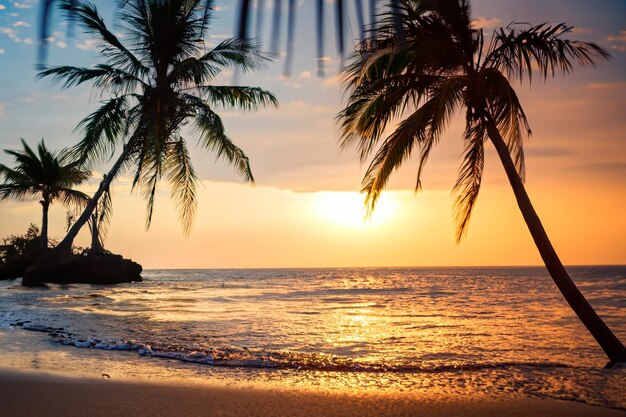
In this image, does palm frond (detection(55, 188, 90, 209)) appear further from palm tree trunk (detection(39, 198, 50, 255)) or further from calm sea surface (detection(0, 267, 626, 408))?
calm sea surface (detection(0, 267, 626, 408))

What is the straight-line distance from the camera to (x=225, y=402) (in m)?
4.37

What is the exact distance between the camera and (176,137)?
1931 centimetres

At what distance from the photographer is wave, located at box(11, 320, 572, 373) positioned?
6512mm

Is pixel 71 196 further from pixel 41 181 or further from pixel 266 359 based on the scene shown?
pixel 266 359

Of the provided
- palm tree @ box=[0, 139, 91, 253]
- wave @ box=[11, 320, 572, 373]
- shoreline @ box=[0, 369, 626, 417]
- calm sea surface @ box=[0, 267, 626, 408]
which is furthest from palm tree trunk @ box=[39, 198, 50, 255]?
shoreline @ box=[0, 369, 626, 417]

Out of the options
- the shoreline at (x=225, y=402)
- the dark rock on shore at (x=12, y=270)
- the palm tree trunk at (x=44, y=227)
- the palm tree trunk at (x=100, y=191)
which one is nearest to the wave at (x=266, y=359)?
the shoreline at (x=225, y=402)

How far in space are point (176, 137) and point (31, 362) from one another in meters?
14.1

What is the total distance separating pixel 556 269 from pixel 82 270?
25936 millimetres

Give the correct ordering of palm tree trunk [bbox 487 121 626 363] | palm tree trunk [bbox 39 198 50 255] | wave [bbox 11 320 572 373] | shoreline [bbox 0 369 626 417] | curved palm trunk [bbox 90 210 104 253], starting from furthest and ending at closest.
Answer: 1. palm tree trunk [bbox 39 198 50 255]
2. curved palm trunk [bbox 90 210 104 253]
3. palm tree trunk [bbox 487 121 626 363]
4. wave [bbox 11 320 572 373]
5. shoreline [bbox 0 369 626 417]

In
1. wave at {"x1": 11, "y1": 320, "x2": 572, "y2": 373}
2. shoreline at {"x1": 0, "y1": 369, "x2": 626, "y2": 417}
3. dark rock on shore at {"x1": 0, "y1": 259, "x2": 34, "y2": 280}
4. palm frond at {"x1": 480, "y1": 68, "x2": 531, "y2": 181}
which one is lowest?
dark rock on shore at {"x1": 0, "y1": 259, "x2": 34, "y2": 280}

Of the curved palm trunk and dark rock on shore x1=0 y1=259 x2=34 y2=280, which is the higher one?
the curved palm trunk

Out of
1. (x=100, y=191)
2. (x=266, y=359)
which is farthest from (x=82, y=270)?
(x=266, y=359)

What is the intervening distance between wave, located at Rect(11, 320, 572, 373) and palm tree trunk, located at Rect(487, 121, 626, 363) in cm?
62

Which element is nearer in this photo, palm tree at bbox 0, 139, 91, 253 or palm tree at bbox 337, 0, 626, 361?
palm tree at bbox 337, 0, 626, 361
